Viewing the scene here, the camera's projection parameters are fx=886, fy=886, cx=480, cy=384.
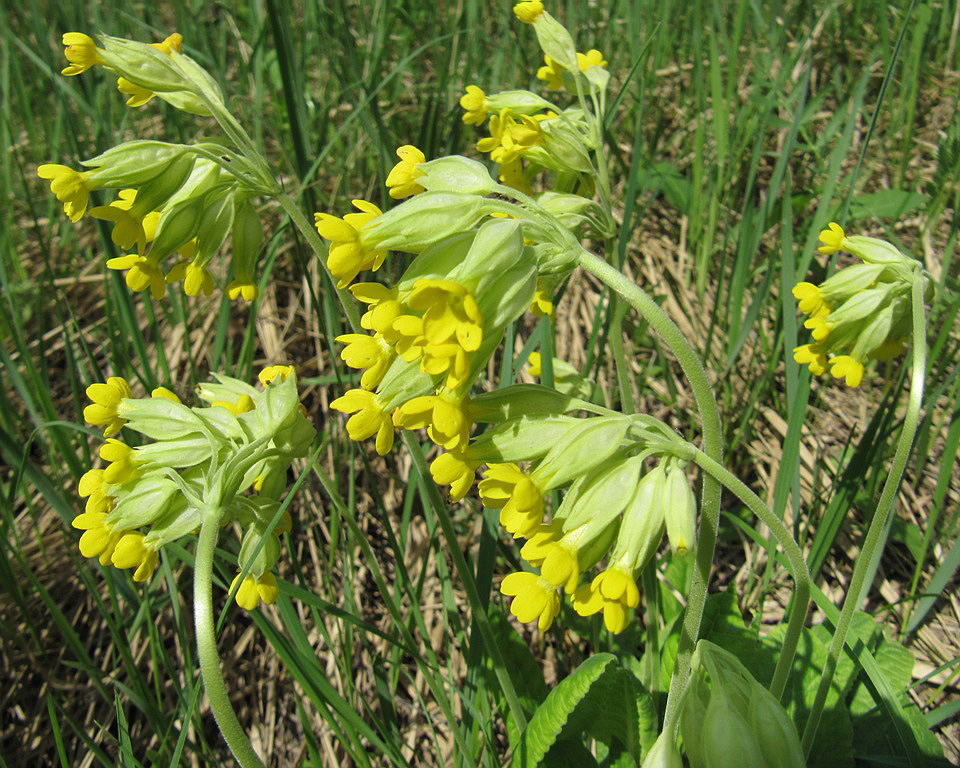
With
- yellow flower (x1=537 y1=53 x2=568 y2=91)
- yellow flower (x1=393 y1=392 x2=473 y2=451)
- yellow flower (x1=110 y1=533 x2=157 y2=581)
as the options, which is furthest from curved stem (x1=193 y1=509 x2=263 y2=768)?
yellow flower (x1=537 y1=53 x2=568 y2=91)

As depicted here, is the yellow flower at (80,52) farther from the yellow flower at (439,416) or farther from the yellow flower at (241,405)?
the yellow flower at (439,416)

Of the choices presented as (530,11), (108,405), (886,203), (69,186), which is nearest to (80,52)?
(69,186)

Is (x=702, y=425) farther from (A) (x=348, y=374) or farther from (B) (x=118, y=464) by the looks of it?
(A) (x=348, y=374)

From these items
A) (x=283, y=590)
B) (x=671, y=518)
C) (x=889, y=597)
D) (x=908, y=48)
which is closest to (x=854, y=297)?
(x=671, y=518)

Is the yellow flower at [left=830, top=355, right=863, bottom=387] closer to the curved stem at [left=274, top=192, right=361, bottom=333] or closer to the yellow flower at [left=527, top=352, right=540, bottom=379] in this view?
the yellow flower at [left=527, top=352, right=540, bottom=379]

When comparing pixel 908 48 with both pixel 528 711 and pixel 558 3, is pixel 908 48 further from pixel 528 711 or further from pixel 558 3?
pixel 528 711
